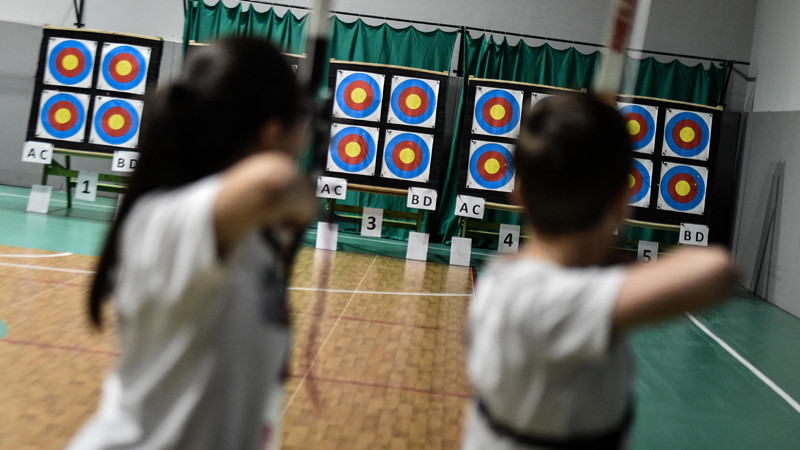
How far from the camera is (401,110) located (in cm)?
545

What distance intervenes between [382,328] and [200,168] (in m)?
2.48

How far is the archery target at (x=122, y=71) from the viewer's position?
555 centimetres

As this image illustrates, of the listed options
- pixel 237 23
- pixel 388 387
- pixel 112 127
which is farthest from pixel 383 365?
pixel 237 23

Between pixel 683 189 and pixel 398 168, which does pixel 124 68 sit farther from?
pixel 683 189

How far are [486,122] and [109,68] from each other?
9.20ft

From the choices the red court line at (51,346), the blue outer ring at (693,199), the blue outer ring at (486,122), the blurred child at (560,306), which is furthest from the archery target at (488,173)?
the blurred child at (560,306)

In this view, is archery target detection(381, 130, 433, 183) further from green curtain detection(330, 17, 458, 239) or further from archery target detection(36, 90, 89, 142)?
archery target detection(36, 90, 89, 142)

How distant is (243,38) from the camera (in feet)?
2.11

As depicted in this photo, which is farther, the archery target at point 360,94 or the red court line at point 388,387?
the archery target at point 360,94

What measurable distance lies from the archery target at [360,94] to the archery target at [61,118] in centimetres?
186

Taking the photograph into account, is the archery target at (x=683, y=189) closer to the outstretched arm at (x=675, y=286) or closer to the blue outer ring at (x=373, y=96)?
the blue outer ring at (x=373, y=96)

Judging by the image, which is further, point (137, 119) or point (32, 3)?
point (32, 3)

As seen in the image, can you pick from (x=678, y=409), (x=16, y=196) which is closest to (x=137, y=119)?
(x=16, y=196)

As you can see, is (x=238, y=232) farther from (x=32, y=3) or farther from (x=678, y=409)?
(x=32, y=3)
